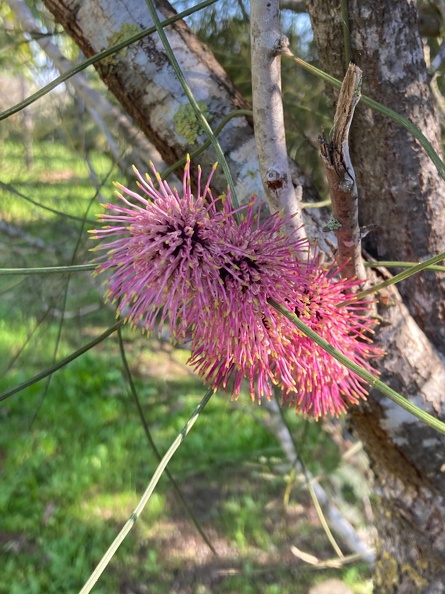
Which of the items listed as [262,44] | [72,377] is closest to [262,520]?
[72,377]

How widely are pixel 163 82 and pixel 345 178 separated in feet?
1.03

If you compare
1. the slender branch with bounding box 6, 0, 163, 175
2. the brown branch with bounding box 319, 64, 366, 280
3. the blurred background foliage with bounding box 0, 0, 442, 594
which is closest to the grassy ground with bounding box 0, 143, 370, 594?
the blurred background foliage with bounding box 0, 0, 442, 594

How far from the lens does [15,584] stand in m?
1.61

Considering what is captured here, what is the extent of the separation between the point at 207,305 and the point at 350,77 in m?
0.17

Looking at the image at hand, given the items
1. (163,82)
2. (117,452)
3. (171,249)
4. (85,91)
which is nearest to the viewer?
(171,249)

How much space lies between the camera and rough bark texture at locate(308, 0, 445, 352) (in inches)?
23.3

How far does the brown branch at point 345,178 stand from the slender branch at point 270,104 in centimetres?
4

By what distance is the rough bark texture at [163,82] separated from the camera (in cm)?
62

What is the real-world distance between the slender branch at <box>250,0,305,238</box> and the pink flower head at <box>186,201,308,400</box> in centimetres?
3

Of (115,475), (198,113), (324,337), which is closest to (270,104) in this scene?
(198,113)

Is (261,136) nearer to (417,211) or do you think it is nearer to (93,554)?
(417,211)

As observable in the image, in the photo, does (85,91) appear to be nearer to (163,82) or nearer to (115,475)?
(163,82)

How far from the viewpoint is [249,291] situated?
0.40 m

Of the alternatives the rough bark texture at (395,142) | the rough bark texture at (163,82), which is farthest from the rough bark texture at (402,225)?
the rough bark texture at (163,82)
